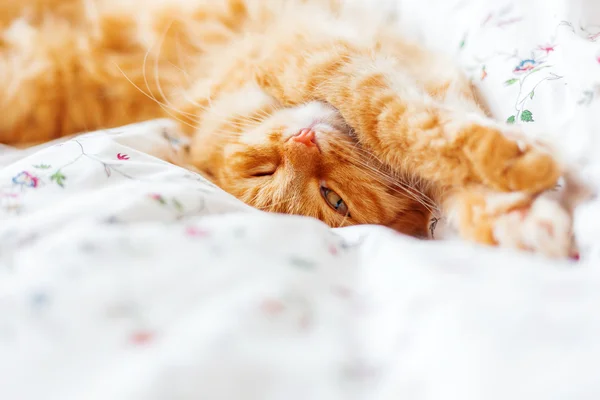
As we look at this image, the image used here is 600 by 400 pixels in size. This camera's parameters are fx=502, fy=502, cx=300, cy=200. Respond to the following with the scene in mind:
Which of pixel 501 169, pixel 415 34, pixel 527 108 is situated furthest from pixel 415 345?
pixel 415 34

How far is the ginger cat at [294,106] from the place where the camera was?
94 centimetres

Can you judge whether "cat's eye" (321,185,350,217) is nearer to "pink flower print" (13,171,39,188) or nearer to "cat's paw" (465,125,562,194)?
"cat's paw" (465,125,562,194)

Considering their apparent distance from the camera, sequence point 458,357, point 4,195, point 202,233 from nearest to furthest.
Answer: point 458,357 → point 202,233 → point 4,195

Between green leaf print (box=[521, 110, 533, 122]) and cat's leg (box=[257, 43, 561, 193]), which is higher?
green leaf print (box=[521, 110, 533, 122])

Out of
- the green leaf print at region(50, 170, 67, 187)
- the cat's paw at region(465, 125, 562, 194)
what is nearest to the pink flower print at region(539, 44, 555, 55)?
the cat's paw at region(465, 125, 562, 194)

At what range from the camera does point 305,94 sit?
52.4 inches

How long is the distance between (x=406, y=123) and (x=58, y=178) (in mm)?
699

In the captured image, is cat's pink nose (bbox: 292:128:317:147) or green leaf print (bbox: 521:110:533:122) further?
cat's pink nose (bbox: 292:128:317:147)

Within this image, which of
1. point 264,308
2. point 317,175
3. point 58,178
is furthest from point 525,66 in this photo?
point 58,178

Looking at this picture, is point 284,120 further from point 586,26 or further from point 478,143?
point 586,26

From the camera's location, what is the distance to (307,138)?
1.26 metres

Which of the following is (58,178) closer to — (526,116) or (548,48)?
(526,116)

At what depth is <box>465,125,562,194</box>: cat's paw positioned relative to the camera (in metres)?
0.85

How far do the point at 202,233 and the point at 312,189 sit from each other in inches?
25.0
